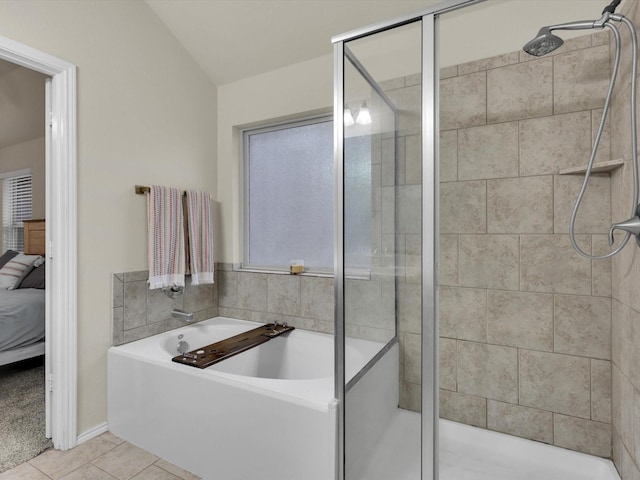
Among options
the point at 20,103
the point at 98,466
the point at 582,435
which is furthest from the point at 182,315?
the point at 20,103

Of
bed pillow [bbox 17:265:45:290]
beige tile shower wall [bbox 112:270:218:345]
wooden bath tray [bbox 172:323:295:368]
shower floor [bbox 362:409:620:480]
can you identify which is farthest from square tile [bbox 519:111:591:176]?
bed pillow [bbox 17:265:45:290]

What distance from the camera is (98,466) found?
1.85 meters

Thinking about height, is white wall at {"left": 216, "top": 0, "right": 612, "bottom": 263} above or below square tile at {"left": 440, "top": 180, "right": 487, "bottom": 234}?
above

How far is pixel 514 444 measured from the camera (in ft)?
6.01

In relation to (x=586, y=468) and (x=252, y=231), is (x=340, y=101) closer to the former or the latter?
(x=252, y=231)

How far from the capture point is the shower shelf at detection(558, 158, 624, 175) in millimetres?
1432

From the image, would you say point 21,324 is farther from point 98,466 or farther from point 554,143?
point 554,143

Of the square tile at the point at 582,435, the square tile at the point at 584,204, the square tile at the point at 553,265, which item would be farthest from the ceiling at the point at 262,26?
the square tile at the point at 582,435

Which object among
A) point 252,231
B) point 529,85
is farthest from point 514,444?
point 252,231

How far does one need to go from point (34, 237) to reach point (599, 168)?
5.27 metres

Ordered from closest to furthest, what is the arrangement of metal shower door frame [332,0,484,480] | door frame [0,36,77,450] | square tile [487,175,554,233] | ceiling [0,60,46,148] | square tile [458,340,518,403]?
1. metal shower door frame [332,0,484,480]
2. square tile [487,175,554,233]
3. square tile [458,340,518,403]
4. door frame [0,36,77,450]
5. ceiling [0,60,46,148]

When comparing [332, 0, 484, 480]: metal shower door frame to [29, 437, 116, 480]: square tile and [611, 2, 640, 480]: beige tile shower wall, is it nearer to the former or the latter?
[611, 2, 640, 480]: beige tile shower wall

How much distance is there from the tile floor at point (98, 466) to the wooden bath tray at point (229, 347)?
0.54 meters

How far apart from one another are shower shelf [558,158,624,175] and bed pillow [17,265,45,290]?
4355 mm
